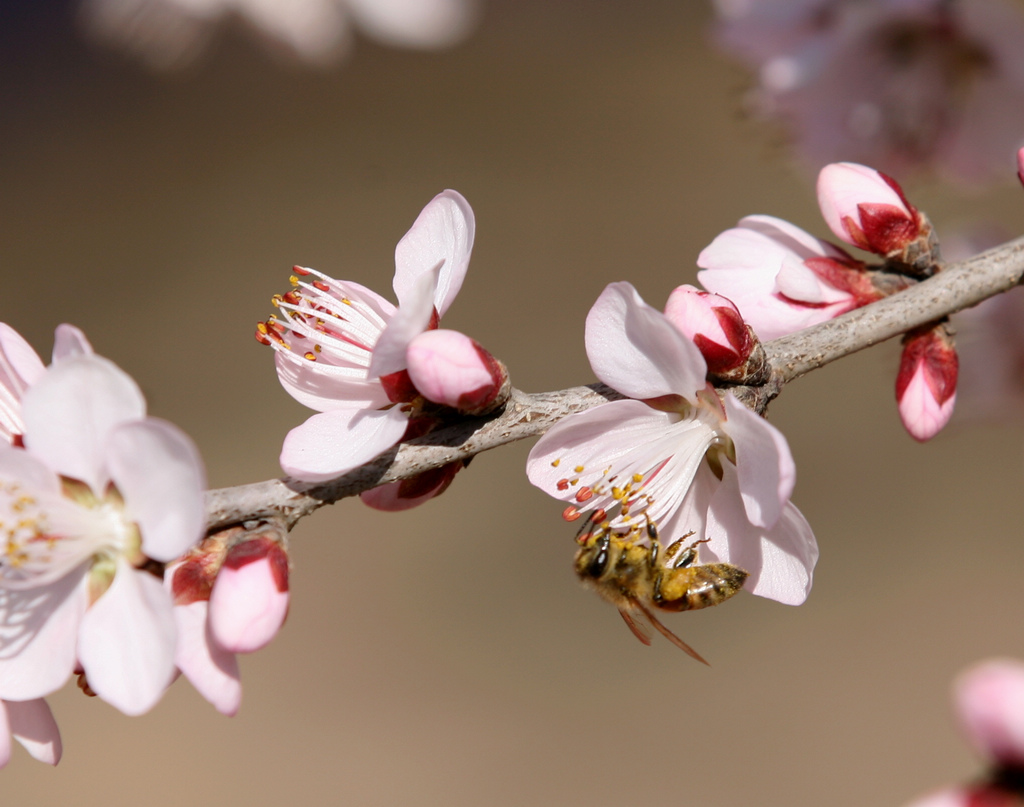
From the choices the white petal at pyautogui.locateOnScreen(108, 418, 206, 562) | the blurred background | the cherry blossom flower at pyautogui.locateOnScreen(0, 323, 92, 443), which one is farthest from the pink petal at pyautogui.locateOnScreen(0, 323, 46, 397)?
the blurred background

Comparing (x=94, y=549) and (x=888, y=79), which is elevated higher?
(x=888, y=79)

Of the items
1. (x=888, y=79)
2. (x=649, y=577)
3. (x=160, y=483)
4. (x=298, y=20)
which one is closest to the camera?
(x=160, y=483)

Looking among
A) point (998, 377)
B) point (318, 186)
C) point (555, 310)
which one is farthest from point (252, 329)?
point (998, 377)

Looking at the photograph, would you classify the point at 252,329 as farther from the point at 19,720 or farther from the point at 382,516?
the point at 19,720

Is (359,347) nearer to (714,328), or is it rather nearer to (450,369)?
(450,369)

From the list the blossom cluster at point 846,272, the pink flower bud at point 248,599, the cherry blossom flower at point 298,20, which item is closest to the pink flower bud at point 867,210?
the blossom cluster at point 846,272

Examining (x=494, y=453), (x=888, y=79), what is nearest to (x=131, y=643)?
(x=888, y=79)

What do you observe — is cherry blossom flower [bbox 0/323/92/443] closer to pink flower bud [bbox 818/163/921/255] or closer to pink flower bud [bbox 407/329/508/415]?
pink flower bud [bbox 407/329/508/415]

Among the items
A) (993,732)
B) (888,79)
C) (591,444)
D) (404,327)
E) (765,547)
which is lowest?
(993,732)
